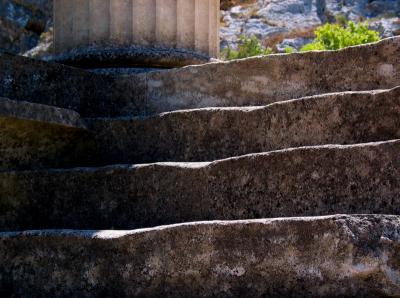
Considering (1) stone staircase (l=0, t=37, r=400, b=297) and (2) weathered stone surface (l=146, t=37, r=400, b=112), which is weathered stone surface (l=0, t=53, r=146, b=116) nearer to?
(1) stone staircase (l=0, t=37, r=400, b=297)

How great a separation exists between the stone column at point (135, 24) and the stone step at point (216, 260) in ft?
6.38

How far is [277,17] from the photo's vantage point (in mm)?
19531

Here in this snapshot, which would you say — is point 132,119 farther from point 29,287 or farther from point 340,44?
point 340,44

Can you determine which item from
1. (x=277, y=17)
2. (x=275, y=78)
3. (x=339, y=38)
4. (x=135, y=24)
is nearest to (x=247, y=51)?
(x=339, y=38)

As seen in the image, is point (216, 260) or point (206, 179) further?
point (206, 179)

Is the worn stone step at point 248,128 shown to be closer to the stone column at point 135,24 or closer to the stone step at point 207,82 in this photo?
the stone step at point 207,82

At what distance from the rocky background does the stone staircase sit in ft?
46.4

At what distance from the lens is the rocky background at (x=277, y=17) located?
17609 millimetres

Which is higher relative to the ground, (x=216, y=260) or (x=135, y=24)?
(x=135, y=24)

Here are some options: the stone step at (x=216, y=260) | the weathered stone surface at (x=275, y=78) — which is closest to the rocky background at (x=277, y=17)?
the weathered stone surface at (x=275, y=78)

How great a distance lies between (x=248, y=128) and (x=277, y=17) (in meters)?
16.6

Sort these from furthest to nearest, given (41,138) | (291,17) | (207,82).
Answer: (291,17)
(207,82)
(41,138)

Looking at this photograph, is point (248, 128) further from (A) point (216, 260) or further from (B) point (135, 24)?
(B) point (135, 24)

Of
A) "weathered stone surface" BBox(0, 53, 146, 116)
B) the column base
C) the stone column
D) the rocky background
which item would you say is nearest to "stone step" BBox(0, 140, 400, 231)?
"weathered stone surface" BBox(0, 53, 146, 116)
